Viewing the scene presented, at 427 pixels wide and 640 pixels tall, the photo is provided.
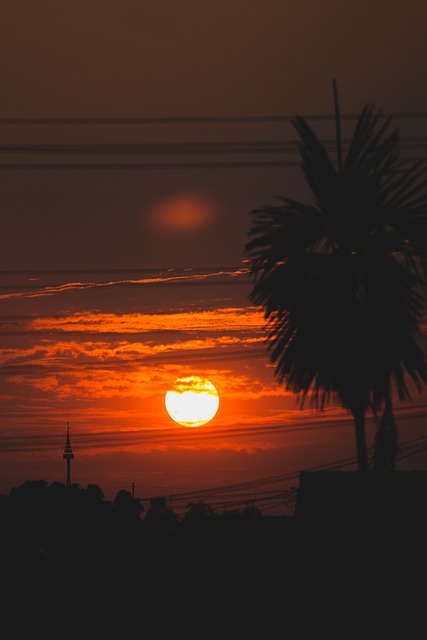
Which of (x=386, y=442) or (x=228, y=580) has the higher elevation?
(x=386, y=442)

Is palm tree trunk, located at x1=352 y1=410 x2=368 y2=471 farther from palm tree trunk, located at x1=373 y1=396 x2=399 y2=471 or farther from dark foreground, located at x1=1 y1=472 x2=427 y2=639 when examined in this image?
dark foreground, located at x1=1 y1=472 x2=427 y2=639

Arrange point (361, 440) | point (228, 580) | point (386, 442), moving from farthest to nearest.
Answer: point (228, 580), point (386, 442), point (361, 440)

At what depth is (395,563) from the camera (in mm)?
24984

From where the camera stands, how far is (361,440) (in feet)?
75.4

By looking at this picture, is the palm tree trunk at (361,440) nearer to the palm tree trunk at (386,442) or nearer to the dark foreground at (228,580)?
the palm tree trunk at (386,442)

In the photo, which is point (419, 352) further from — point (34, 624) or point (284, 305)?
point (34, 624)

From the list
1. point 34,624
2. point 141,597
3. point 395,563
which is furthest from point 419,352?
point 34,624

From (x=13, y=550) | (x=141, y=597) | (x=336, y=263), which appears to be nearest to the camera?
(x=336, y=263)

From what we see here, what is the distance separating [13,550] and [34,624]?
636 cm

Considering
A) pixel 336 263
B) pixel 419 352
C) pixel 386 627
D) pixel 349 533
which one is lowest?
pixel 386 627

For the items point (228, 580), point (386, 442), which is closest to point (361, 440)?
point (386, 442)

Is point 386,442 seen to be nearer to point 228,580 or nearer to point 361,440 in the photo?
point 361,440

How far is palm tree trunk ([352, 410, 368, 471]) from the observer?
23.0 metres

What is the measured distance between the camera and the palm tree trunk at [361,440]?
22969mm
